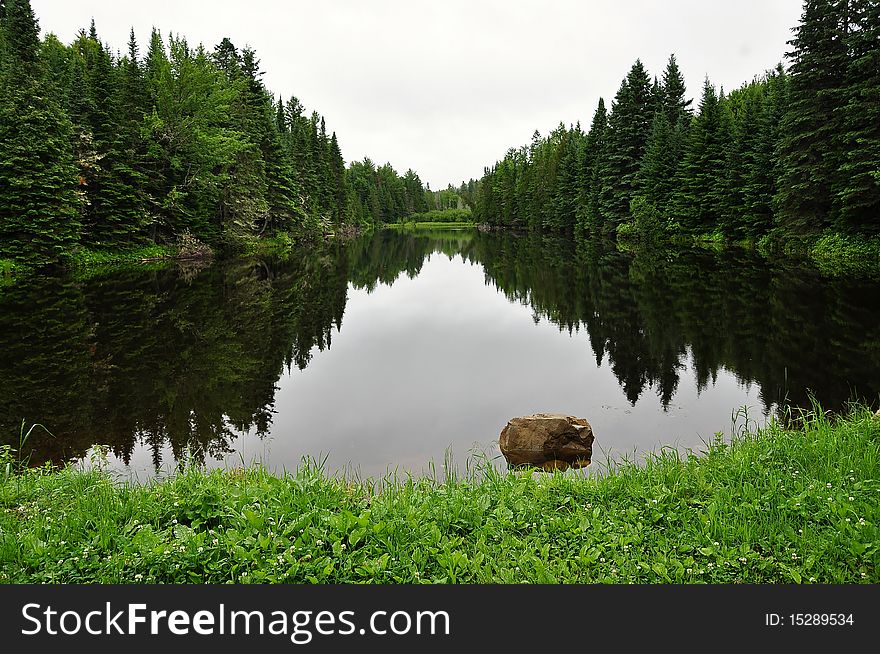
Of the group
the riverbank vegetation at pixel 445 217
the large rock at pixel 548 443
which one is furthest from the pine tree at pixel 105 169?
the riverbank vegetation at pixel 445 217

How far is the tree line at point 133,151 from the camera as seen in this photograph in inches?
964

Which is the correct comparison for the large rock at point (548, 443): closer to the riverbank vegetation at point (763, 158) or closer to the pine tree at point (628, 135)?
the riverbank vegetation at point (763, 158)

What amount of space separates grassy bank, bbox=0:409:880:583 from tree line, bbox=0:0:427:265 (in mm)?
24577

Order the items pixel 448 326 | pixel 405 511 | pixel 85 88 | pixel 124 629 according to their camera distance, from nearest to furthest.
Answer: pixel 124 629
pixel 405 511
pixel 448 326
pixel 85 88

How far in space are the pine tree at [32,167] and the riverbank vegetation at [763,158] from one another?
108ft

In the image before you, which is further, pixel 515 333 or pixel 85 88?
pixel 85 88

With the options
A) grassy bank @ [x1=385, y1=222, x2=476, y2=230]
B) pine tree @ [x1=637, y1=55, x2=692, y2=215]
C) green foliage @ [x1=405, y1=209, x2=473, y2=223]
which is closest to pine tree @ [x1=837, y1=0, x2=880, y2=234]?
pine tree @ [x1=637, y1=55, x2=692, y2=215]

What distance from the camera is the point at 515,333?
15617mm

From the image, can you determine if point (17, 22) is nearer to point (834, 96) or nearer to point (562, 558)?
point (562, 558)

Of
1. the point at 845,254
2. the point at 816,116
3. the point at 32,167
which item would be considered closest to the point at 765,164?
the point at 816,116

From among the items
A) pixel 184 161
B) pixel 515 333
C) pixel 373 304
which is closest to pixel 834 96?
pixel 515 333

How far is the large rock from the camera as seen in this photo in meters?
7.17

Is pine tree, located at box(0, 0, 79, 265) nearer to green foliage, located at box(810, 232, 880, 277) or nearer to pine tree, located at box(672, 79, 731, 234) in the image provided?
green foliage, located at box(810, 232, 880, 277)

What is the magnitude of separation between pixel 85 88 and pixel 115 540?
34764 mm
